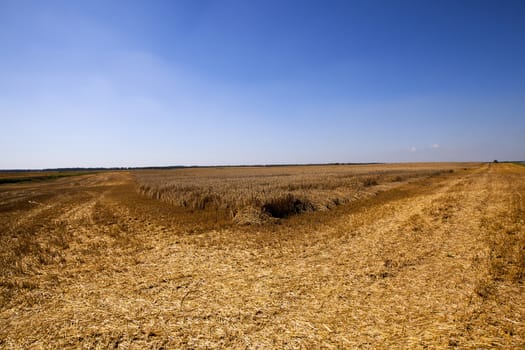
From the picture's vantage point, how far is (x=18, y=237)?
1109 centimetres

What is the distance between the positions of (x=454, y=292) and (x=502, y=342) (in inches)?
61.3

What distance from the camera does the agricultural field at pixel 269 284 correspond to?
4250 mm

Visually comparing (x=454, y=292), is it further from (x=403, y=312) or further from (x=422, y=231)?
(x=422, y=231)

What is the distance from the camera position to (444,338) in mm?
4023

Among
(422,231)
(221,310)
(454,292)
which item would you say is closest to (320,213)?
(422,231)

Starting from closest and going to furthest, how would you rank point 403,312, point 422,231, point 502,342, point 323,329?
point 502,342 → point 323,329 → point 403,312 → point 422,231

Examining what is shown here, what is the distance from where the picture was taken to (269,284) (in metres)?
6.13

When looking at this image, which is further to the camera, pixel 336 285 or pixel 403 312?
pixel 336 285

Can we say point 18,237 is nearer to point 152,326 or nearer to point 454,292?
point 152,326

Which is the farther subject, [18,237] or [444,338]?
[18,237]

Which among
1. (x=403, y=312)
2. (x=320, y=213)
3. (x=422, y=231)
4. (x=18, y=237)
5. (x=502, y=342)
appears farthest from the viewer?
(x=320, y=213)

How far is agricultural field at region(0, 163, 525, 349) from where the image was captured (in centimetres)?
425

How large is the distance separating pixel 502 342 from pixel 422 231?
701cm

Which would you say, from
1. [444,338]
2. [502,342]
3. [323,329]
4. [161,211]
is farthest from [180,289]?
[161,211]
